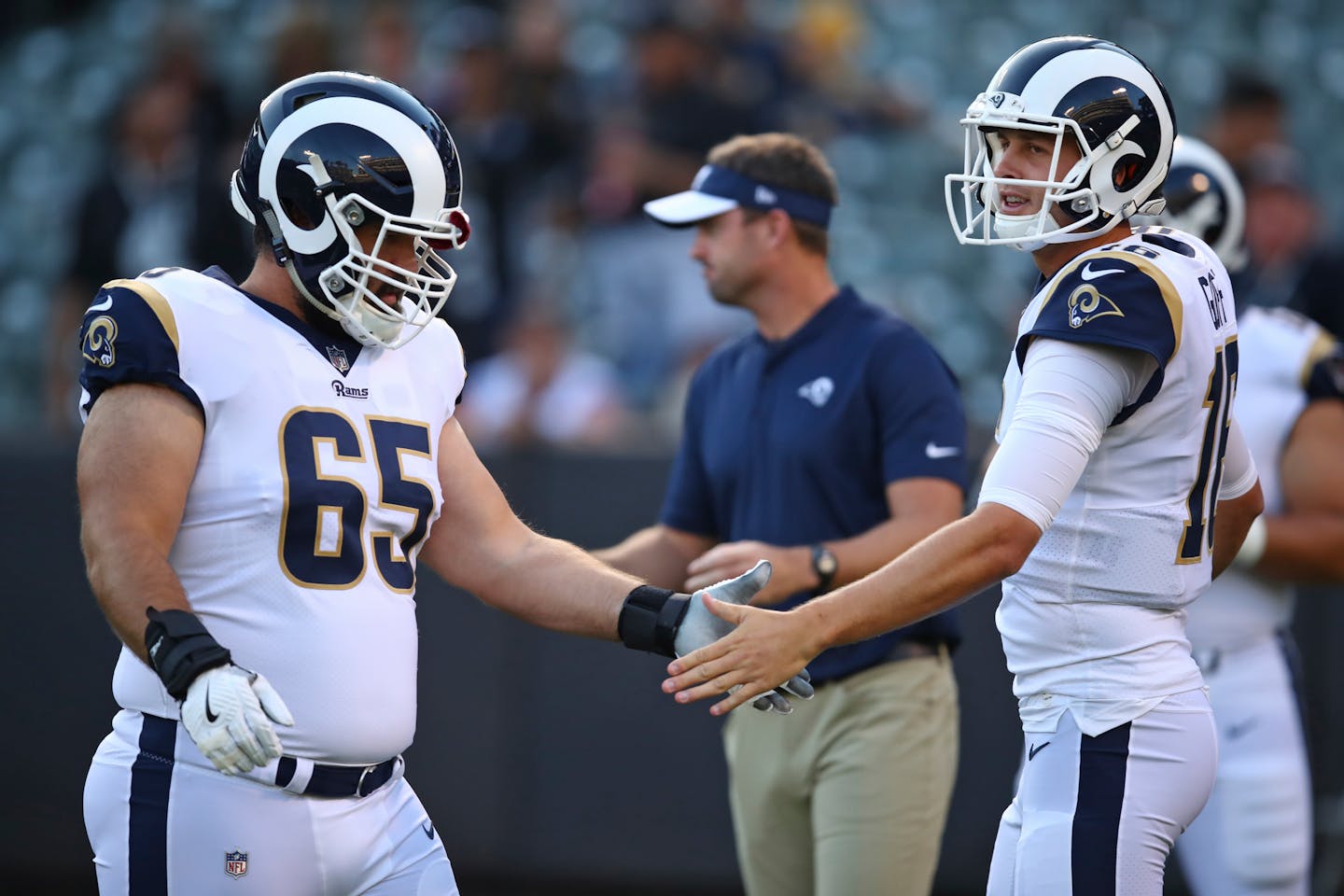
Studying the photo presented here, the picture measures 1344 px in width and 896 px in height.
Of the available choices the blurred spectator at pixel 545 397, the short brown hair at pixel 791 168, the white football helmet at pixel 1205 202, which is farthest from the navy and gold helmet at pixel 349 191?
the blurred spectator at pixel 545 397

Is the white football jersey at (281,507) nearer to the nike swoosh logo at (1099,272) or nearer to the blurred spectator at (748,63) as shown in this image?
the nike swoosh logo at (1099,272)

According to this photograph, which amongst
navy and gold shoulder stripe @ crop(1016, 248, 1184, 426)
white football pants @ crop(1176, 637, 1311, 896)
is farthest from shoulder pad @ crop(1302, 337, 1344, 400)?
navy and gold shoulder stripe @ crop(1016, 248, 1184, 426)

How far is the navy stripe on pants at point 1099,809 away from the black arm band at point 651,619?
0.82 m

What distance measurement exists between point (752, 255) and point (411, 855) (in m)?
2.12

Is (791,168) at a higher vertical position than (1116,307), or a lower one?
higher

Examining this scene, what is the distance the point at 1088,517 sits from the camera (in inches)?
119

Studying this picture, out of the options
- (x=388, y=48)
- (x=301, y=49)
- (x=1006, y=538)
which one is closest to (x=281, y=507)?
(x=1006, y=538)

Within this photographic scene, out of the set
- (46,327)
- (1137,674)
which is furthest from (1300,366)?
(46,327)

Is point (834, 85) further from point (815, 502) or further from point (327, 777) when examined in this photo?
point (327, 777)

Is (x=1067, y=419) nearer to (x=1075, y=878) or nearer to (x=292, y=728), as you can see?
(x=1075, y=878)

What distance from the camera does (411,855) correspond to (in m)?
3.06

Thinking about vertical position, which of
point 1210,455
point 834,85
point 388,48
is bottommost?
point 1210,455

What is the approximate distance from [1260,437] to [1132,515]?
1576 millimetres

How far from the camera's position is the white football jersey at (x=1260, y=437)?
171 inches
